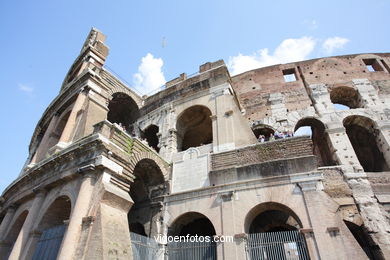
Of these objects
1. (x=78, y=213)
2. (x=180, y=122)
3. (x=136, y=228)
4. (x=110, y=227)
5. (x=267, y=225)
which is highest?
(x=180, y=122)

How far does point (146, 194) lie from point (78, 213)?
163 inches

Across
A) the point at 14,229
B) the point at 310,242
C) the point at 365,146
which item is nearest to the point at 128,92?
the point at 14,229

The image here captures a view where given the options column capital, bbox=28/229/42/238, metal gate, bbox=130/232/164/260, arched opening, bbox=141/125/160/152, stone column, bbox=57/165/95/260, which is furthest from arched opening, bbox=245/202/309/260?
arched opening, bbox=141/125/160/152

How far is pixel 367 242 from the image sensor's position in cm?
991

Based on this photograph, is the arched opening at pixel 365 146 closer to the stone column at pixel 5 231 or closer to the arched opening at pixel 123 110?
the arched opening at pixel 123 110

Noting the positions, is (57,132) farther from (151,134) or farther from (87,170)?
(87,170)

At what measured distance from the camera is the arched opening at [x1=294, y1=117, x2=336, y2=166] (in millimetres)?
13107

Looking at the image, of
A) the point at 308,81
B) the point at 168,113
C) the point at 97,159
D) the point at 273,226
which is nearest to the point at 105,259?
the point at 97,159

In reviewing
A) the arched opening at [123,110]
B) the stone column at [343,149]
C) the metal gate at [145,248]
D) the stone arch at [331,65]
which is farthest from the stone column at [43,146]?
the stone arch at [331,65]

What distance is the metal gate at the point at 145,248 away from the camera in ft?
25.7

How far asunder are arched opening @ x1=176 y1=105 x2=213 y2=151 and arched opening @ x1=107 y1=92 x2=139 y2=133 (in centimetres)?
344

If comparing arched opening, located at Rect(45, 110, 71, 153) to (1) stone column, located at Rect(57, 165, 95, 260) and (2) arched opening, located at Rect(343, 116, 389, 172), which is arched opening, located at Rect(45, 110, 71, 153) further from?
(2) arched opening, located at Rect(343, 116, 389, 172)

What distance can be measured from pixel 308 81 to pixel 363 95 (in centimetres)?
296

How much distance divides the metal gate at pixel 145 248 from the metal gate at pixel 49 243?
80.9 inches
